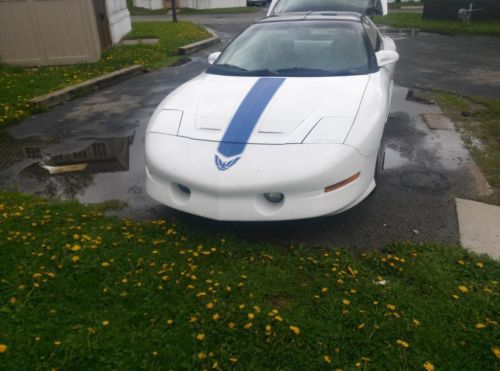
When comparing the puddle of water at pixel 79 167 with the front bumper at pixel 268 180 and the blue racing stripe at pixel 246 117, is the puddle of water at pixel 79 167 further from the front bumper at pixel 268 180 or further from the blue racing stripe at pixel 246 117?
the blue racing stripe at pixel 246 117

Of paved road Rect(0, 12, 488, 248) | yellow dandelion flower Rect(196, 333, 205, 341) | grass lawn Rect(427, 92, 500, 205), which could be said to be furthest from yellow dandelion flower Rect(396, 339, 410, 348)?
grass lawn Rect(427, 92, 500, 205)

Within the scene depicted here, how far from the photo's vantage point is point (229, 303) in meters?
2.44

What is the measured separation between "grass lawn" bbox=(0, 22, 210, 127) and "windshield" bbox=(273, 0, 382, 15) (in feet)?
9.96

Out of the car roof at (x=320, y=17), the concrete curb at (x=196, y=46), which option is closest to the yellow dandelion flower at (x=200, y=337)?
the car roof at (x=320, y=17)

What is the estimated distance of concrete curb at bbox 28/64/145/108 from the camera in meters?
6.41

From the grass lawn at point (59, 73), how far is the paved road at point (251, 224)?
1.67 ft

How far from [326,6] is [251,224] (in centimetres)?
639

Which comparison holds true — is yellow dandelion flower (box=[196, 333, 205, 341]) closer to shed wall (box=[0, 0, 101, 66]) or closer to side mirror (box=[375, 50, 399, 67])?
side mirror (box=[375, 50, 399, 67])

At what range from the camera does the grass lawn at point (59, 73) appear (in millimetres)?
6227

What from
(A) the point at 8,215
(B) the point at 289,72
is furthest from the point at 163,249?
(B) the point at 289,72

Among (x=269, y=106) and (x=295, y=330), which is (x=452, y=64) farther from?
(x=295, y=330)

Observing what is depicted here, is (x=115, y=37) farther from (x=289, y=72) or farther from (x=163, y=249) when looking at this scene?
(x=163, y=249)

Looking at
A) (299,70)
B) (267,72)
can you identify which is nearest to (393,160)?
(299,70)

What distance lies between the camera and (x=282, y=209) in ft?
8.93
